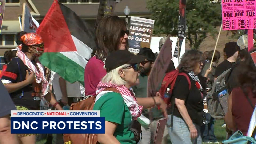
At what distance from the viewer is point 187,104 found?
7.30 m

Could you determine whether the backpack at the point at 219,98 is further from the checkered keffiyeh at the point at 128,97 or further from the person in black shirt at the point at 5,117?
the checkered keffiyeh at the point at 128,97

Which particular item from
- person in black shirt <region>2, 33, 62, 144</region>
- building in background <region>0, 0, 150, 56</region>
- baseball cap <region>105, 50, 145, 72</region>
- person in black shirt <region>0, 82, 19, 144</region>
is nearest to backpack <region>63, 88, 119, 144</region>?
baseball cap <region>105, 50, 145, 72</region>

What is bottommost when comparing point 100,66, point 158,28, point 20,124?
point 158,28

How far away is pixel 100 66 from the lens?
4883 mm

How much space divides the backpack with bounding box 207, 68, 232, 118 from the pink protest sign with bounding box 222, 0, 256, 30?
2935 mm

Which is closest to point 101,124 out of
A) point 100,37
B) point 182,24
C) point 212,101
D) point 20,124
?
point 20,124

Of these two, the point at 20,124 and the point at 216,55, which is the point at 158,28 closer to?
the point at 216,55

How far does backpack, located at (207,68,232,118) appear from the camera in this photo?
7.66m

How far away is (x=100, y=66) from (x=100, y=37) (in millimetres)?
288

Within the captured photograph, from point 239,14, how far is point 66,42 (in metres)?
4.44

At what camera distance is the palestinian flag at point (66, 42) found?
23.7 ft

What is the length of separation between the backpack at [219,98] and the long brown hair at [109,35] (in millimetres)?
2910

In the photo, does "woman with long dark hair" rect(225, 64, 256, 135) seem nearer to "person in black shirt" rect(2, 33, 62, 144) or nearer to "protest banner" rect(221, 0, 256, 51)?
"person in black shirt" rect(2, 33, 62, 144)

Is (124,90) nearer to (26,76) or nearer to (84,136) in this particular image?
(84,136)
